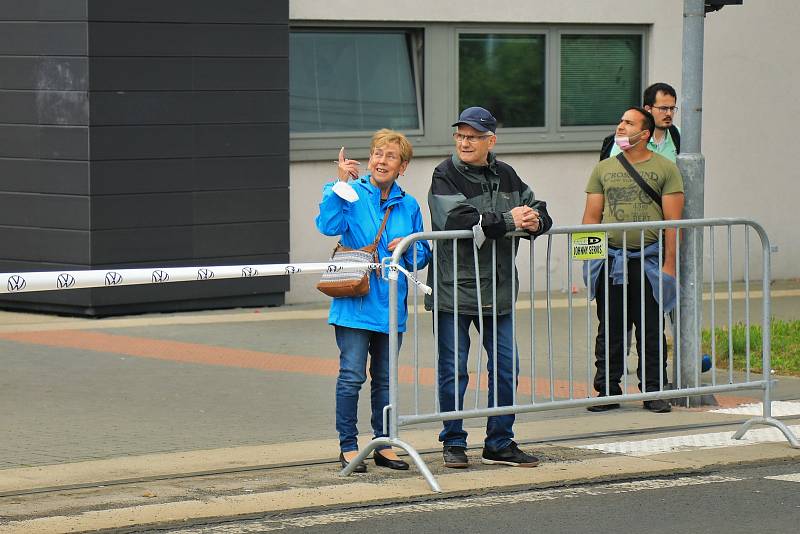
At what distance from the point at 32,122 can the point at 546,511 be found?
7812mm

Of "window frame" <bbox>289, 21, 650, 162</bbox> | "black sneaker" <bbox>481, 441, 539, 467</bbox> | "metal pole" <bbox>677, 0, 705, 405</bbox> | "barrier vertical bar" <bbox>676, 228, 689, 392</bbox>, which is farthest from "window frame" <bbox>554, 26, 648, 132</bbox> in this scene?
"black sneaker" <bbox>481, 441, 539, 467</bbox>

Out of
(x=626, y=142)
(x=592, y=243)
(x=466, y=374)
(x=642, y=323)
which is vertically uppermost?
(x=626, y=142)

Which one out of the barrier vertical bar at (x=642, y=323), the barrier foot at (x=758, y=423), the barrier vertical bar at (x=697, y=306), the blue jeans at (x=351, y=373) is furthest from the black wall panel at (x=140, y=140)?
the barrier foot at (x=758, y=423)

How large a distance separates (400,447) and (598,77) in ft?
31.4

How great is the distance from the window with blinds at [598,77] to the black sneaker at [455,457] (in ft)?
28.7

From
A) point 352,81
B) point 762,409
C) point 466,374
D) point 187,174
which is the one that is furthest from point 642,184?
point 352,81

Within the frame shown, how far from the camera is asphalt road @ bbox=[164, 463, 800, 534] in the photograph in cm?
672

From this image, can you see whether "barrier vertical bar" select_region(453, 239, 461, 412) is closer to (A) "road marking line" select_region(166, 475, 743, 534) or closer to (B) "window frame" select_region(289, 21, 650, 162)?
(A) "road marking line" select_region(166, 475, 743, 534)

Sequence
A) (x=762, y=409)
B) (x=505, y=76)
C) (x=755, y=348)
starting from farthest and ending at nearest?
1. (x=505, y=76)
2. (x=755, y=348)
3. (x=762, y=409)

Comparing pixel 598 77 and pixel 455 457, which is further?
pixel 598 77

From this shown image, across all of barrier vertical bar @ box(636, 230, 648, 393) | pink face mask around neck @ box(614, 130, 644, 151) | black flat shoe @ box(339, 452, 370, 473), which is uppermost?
pink face mask around neck @ box(614, 130, 644, 151)

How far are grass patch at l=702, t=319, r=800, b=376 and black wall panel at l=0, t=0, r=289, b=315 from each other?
4594mm

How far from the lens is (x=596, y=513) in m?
7.02

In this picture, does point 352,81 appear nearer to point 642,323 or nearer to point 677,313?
point 677,313
